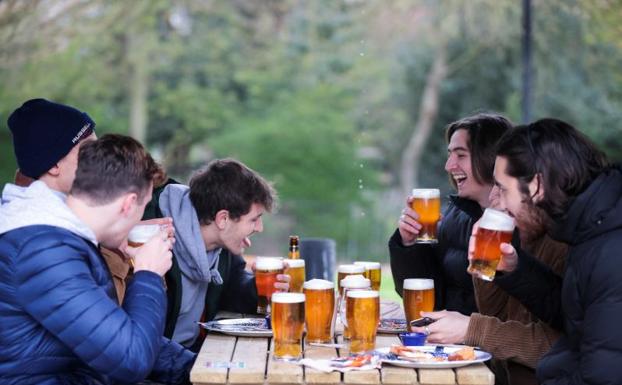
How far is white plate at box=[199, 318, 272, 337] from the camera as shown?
10.5ft

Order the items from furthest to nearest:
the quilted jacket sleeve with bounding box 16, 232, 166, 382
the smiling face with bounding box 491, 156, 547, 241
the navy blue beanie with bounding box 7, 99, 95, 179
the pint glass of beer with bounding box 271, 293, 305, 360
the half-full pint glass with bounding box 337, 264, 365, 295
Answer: the half-full pint glass with bounding box 337, 264, 365, 295
the navy blue beanie with bounding box 7, 99, 95, 179
the smiling face with bounding box 491, 156, 547, 241
the pint glass of beer with bounding box 271, 293, 305, 360
the quilted jacket sleeve with bounding box 16, 232, 166, 382

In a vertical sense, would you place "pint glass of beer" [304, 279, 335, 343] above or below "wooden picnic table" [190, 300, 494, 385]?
above

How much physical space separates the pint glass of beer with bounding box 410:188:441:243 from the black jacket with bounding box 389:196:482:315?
26cm

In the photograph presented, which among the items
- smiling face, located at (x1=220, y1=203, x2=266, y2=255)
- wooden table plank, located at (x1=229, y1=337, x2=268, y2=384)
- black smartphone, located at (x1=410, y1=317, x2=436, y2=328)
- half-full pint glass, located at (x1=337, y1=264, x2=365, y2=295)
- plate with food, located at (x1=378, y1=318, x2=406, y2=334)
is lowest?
plate with food, located at (x1=378, y1=318, x2=406, y2=334)

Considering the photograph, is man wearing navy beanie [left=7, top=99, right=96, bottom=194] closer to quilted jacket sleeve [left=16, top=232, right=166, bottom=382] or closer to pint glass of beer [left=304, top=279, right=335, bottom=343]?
quilted jacket sleeve [left=16, top=232, right=166, bottom=382]

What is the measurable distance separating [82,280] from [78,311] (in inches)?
3.3

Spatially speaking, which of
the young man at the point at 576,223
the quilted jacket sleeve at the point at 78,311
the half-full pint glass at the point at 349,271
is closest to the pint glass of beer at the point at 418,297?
the half-full pint glass at the point at 349,271

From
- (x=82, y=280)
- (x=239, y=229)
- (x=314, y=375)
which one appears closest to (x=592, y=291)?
(x=314, y=375)

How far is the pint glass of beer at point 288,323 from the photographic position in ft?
9.22

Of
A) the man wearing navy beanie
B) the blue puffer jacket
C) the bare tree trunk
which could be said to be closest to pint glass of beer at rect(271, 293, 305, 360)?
the blue puffer jacket

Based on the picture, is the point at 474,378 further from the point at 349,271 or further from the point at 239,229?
the point at 239,229

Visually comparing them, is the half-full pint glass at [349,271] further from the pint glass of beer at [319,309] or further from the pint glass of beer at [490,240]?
the pint glass of beer at [490,240]

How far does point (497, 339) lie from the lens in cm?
308

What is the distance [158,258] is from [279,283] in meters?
0.82
